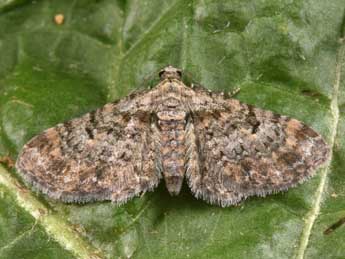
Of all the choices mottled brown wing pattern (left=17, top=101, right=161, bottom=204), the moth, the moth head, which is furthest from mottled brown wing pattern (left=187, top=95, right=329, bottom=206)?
mottled brown wing pattern (left=17, top=101, right=161, bottom=204)

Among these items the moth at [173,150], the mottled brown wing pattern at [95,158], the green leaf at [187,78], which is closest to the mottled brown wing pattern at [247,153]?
the moth at [173,150]

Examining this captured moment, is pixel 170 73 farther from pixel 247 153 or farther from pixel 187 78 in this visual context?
pixel 247 153

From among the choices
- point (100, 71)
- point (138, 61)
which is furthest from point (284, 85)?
point (100, 71)

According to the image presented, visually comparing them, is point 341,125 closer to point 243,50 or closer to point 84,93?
point 243,50

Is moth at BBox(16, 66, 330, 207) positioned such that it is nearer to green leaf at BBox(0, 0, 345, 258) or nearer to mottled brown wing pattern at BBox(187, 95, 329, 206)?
mottled brown wing pattern at BBox(187, 95, 329, 206)

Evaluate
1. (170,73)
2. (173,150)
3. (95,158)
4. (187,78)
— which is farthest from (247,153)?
(95,158)

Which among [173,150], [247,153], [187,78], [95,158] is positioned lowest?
[95,158]
